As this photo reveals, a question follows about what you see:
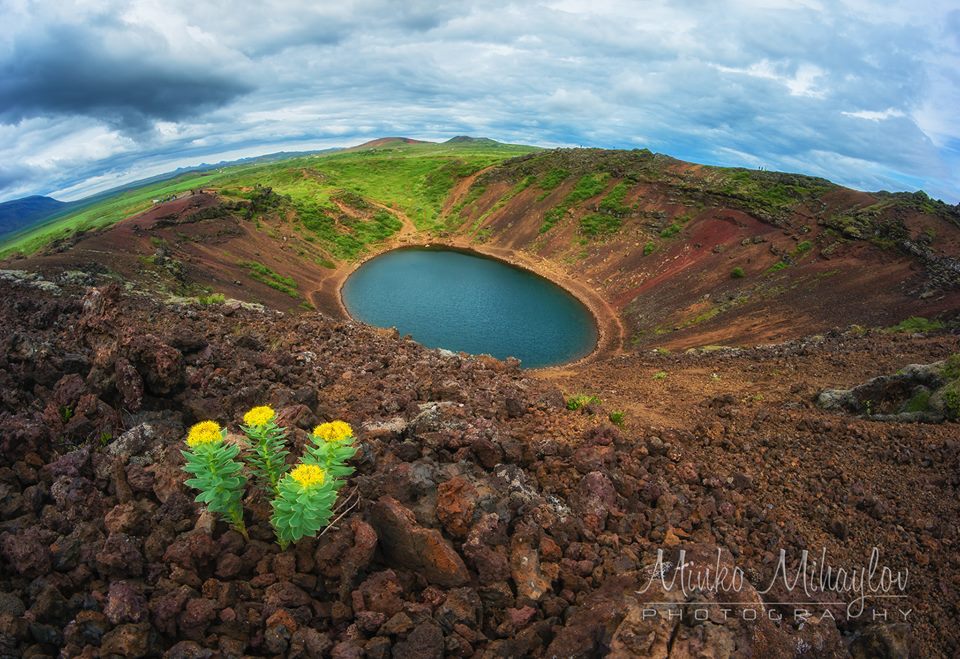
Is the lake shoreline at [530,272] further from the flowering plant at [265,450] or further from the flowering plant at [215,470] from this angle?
the flowering plant at [215,470]

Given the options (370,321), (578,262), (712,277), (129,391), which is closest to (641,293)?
(712,277)

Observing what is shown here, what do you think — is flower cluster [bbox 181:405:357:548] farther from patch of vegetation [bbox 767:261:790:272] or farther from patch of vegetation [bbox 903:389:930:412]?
patch of vegetation [bbox 767:261:790:272]

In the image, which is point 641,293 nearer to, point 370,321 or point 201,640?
point 370,321

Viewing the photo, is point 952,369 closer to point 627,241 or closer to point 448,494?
point 448,494

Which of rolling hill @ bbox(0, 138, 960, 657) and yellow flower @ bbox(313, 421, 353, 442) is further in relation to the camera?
yellow flower @ bbox(313, 421, 353, 442)

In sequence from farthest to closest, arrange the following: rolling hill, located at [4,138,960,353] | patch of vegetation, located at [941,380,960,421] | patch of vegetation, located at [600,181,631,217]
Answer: patch of vegetation, located at [600,181,631,217] → rolling hill, located at [4,138,960,353] → patch of vegetation, located at [941,380,960,421]

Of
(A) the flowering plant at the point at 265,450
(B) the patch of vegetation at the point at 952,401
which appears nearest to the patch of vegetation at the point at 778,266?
(B) the patch of vegetation at the point at 952,401

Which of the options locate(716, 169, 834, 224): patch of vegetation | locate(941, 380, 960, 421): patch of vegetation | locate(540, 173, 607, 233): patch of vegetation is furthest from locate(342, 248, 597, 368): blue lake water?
locate(941, 380, 960, 421): patch of vegetation
